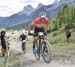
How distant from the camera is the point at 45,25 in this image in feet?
57.1

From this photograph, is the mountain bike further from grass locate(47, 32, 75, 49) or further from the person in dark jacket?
grass locate(47, 32, 75, 49)

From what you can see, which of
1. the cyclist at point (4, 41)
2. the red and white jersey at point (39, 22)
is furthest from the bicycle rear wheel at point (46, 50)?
the cyclist at point (4, 41)

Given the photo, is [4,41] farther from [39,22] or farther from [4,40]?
[39,22]

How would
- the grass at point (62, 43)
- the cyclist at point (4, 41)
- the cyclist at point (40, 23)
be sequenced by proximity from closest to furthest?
the cyclist at point (40, 23) → the cyclist at point (4, 41) → the grass at point (62, 43)

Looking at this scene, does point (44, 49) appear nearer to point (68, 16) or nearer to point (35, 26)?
point (35, 26)

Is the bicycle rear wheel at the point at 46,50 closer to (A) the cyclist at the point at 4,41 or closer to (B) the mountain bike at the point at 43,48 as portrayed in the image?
(B) the mountain bike at the point at 43,48

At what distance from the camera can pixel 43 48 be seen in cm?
1798

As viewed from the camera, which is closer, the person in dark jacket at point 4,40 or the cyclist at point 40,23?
the cyclist at point 40,23

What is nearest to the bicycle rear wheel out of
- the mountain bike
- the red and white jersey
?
the mountain bike

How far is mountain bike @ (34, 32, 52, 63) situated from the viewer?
1739 cm

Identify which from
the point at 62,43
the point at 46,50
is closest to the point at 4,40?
the point at 46,50

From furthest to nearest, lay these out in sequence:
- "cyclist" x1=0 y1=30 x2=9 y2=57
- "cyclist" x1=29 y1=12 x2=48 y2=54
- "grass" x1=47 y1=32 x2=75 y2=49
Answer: "grass" x1=47 y1=32 x2=75 y2=49
"cyclist" x1=0 y1=30 x2=9 y2=57
"cyclist" x1=29 y1=12 x2=48 y2=54

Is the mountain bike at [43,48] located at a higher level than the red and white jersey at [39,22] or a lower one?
lower

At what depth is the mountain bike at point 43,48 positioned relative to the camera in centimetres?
1739
